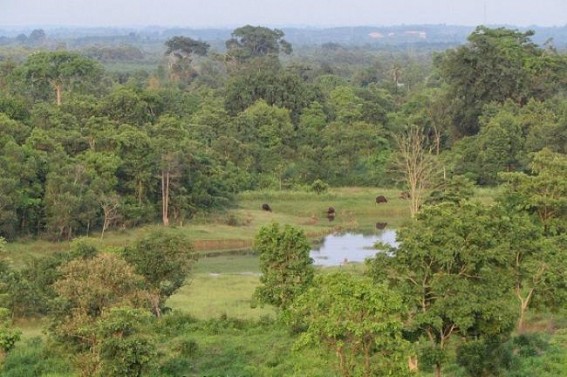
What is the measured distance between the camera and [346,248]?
42.9 meters

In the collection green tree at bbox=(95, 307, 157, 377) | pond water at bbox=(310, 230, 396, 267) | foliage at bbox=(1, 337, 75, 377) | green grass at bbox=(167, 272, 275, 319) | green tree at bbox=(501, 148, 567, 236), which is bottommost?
pond water at bbox=(310, 230, 396, 267)

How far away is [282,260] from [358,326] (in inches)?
339

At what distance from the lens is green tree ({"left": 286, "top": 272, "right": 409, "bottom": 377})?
15992 mm

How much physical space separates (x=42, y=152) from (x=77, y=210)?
181 inches

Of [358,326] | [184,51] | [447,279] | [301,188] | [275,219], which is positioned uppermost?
[358,326]

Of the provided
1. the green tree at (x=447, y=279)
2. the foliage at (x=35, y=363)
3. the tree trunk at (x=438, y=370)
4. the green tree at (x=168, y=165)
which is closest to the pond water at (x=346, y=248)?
the green tree at (x=168, y=165)

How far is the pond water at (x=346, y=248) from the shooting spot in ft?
130

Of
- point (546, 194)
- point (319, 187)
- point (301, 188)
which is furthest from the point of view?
point (301, 188)

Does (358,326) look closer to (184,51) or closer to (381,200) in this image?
(381,200)

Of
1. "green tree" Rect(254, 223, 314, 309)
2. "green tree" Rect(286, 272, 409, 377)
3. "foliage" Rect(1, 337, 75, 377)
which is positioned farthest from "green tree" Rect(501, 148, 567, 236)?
"foliage" Rect(1, 337, 75, 377)

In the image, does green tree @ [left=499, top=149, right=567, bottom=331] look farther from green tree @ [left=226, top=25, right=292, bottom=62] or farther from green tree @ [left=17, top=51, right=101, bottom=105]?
green tree @ [left=226, top=25, right=292, bottom=62]

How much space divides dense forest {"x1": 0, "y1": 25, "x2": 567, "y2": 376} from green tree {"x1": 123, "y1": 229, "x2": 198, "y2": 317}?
40 mm

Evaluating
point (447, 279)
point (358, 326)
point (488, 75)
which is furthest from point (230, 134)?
point (358, 326)

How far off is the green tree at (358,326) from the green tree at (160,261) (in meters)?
9.24
